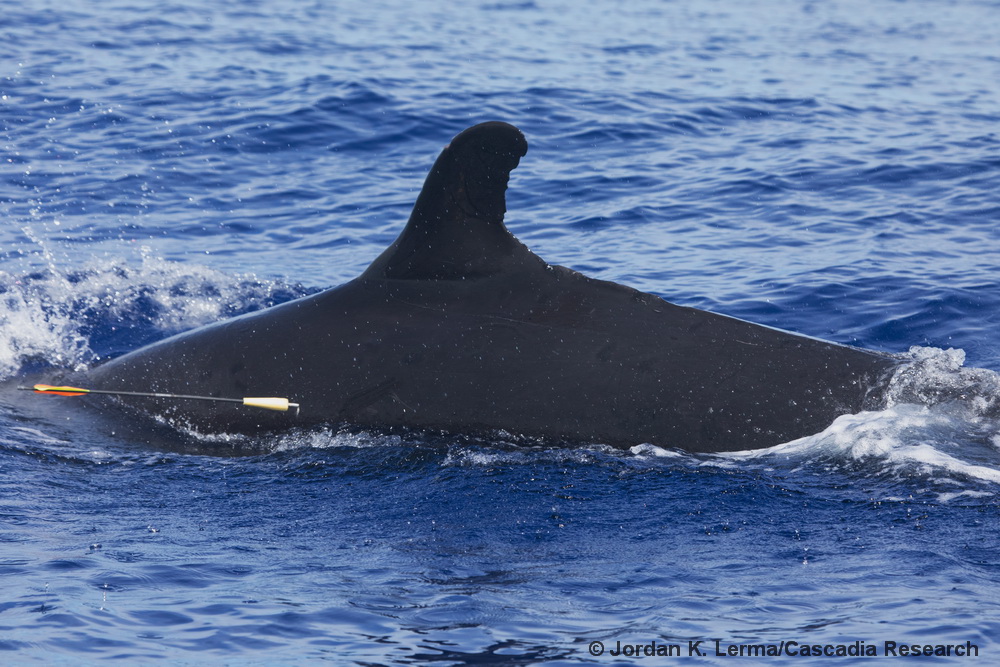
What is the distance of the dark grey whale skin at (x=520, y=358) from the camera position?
852 cm

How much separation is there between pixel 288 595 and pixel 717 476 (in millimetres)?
3128

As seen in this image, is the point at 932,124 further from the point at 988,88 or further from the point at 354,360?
the point at 354,360

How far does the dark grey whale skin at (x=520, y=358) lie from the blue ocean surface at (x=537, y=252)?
0.21 metres

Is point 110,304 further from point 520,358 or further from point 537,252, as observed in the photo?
point 520,358

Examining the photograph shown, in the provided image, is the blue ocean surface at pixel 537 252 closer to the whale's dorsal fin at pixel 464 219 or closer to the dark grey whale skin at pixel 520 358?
the dark grey whale skin at pixel 520 358

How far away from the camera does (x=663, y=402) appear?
855cm

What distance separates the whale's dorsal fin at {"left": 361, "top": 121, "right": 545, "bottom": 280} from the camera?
801 centimetres

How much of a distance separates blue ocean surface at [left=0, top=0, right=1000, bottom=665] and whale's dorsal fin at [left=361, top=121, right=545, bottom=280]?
1.26 m

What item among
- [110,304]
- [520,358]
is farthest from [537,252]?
[520,358]

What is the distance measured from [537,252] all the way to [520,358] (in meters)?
8.52

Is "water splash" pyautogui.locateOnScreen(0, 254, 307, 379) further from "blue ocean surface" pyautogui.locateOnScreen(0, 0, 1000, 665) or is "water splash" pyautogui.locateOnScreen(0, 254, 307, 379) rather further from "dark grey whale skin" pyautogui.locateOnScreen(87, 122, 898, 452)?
"dark grey whale skin" pyautogui.locateOnScreen(87, 122, 898, 452)

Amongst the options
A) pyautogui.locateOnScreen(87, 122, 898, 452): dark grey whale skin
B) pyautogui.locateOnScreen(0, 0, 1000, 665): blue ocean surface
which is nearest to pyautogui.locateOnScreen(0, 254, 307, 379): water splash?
pyautogui.locateOnScreen(0, 0, 1000, 665): blue ocean surface

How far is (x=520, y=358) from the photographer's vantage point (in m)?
8.67

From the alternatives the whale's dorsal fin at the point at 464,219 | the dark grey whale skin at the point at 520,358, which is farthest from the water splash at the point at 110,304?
the whale's dorsal fin at the point at 464,219
